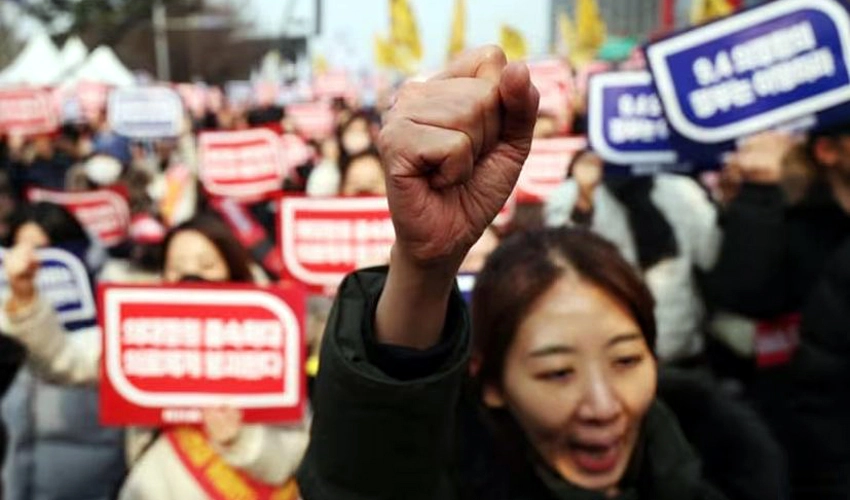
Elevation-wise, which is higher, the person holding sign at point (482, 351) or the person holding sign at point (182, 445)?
the person holding sign at point (482, 351)

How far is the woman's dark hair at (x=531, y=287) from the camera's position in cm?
156

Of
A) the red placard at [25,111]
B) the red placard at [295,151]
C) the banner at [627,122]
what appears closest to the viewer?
the banner at [627,122]

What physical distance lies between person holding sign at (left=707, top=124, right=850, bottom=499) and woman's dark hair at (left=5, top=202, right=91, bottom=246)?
198cm

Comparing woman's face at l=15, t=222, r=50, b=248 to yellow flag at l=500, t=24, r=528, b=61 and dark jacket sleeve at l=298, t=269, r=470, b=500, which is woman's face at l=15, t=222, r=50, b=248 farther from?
yellow flag at l=500, t=24, r=528, b=61

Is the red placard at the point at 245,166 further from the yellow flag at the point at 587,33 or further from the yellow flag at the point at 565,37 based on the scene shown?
the yellow flag at the point at 565,37

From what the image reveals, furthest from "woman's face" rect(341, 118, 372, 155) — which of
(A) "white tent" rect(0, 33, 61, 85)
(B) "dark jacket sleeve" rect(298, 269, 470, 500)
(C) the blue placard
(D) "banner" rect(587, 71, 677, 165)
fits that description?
(A) "white tent" rect(0, 33, 61, 85)

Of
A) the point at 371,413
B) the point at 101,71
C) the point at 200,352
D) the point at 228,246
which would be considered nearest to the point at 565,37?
the point at 101,71

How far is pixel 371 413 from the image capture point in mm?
1183

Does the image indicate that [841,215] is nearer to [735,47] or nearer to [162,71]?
[735,47]

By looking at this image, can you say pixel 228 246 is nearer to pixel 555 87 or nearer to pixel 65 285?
pixel 65 285

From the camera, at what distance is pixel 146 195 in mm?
6957

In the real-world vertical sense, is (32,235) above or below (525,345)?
below

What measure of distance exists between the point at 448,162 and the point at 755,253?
2098mm

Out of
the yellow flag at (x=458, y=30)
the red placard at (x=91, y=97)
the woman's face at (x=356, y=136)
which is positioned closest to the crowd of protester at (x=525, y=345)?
the woman's face at (x=356, y=136)
